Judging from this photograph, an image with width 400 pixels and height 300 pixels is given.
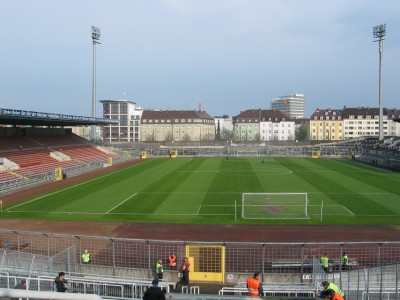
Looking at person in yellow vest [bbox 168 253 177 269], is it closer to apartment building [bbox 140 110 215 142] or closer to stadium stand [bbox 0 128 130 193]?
stadium stand [bbox 0 128 130 193]

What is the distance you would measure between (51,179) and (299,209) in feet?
101

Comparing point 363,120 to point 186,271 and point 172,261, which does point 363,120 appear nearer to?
point 172,261

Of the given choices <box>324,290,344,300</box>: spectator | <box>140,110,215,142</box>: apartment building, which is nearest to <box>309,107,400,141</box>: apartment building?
<box>140,110,215,142</box>: apartment building

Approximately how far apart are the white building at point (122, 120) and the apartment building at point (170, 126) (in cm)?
262

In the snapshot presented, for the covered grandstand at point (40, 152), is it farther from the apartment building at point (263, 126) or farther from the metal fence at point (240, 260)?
the apartment building at point (263, 126)

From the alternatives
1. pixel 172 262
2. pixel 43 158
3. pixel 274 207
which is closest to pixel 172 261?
pixel 172 262

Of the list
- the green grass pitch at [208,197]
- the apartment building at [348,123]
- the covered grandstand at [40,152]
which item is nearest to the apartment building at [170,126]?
the apartment building at [348,123]

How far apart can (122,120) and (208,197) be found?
386 feet

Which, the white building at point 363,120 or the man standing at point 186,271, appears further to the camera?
the white building at point 363,120

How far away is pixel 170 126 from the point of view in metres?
151

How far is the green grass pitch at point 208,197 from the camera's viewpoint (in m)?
28.9

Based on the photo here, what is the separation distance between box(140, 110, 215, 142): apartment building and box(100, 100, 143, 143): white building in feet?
8.59

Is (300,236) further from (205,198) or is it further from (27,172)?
(27,172)

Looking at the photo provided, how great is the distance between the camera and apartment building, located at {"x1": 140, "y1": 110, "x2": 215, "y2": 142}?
495ft
